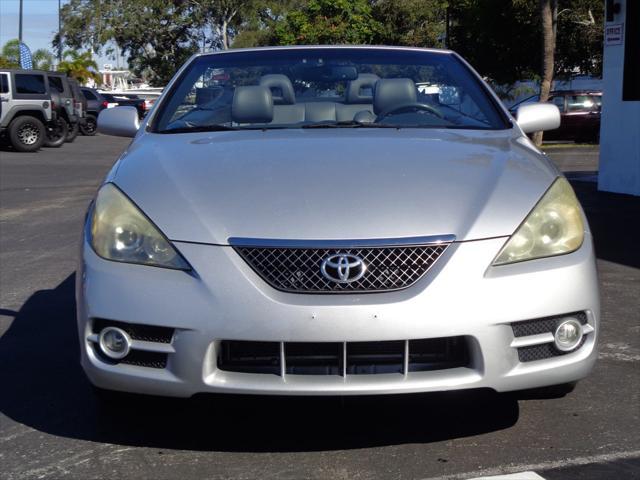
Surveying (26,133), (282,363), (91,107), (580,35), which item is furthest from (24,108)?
(282,363)

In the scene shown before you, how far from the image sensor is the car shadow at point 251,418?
3.75 meters

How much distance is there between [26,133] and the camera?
80.5ft

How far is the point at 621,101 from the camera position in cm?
1270

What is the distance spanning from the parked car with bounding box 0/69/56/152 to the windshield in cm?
1982

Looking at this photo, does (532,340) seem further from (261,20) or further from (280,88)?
(261,20)

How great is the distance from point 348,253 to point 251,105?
1.62 m

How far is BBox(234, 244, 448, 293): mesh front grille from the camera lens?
3295mm

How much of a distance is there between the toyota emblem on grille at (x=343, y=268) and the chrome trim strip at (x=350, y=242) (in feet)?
0.12

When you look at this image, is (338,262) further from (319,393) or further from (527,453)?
(527,453)

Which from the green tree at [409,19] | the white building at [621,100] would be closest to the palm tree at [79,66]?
the green tree at [409,19]

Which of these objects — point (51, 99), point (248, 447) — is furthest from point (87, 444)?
point (51, 99)

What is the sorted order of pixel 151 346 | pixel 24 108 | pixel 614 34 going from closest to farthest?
pixel 151 346 < pixel 614 34 < pixel 24 108

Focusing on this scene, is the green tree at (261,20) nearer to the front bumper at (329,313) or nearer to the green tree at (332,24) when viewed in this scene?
the green tree at (332,24)

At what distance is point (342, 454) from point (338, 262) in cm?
76
